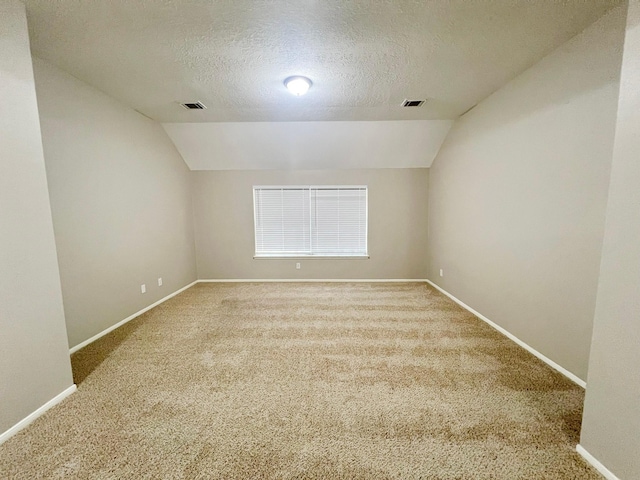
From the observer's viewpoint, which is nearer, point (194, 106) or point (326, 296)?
point (194, 106)

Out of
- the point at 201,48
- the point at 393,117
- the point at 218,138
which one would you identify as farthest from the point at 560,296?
the point at 218,138

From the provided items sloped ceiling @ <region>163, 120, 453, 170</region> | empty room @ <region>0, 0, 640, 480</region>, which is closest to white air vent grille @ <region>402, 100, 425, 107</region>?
empty room @ <region>0, 0, 640, 480</region>

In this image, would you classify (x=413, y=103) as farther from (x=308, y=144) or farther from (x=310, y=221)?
(x=310, y=221)

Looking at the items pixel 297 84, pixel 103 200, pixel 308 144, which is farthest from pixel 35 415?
pixel 308 144

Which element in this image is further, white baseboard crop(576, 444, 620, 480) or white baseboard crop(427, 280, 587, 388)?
white baseboard crop(427, 280, 587, 388)

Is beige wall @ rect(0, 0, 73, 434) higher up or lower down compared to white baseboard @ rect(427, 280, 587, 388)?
higher up

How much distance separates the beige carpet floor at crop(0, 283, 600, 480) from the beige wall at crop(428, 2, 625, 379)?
37 centimetres

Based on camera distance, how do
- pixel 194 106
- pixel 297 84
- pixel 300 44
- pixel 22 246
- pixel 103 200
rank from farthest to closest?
pixel 194 106 < pixel 103 200 < pixel 297 84 < pixel 300 44 < pixel 22 246

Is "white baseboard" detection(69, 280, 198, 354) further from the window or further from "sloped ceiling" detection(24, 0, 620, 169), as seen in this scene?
"sloped ceiling" detection(24, 0, 620, 169)

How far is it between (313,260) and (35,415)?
3656 mm

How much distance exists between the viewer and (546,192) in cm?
211

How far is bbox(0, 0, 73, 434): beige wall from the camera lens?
55.9 inches

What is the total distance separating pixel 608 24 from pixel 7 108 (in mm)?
3704

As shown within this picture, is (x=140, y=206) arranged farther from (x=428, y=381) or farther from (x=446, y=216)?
(x=446, y=216)
